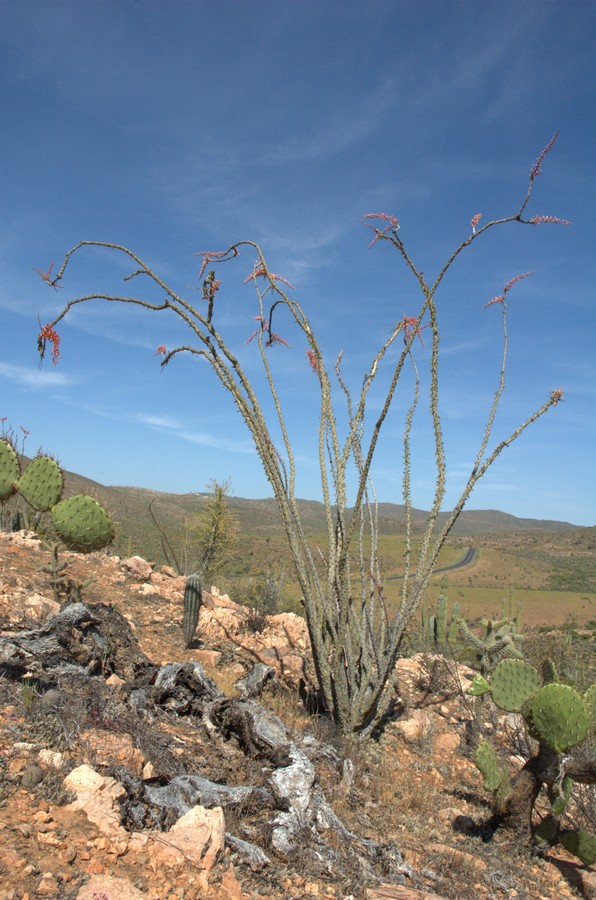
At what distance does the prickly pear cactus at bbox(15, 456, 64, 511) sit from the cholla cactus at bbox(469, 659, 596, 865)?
15.2 feet

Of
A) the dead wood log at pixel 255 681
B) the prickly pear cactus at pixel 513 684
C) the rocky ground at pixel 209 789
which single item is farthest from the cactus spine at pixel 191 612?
the prickly pear cactus at pixel 513 684

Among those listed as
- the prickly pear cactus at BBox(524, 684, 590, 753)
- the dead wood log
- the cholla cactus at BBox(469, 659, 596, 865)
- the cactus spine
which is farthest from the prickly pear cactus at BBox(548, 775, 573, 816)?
the cactus spine

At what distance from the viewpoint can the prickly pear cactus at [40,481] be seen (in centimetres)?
571

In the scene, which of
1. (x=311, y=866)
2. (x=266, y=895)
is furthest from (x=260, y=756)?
(x=266, y=895)

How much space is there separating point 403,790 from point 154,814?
2373 millimetres

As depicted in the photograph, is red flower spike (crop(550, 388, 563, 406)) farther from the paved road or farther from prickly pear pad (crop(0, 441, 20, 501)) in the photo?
the paved road

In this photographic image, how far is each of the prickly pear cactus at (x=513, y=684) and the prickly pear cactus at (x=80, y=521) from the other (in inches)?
159

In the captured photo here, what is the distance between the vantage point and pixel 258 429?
16.5 feet

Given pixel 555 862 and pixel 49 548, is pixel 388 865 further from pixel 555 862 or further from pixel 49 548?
pixel 49 548

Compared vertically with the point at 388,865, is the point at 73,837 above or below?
above

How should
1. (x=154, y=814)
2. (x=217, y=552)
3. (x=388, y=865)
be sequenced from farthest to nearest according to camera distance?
1. (x=217, y=552)
2. (x=388, y=865)
3. (x=154, y=814)

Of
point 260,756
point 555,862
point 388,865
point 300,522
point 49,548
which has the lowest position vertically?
point 555,862

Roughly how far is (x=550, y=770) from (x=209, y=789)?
99.0 inches

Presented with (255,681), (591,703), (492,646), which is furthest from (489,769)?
(492,646)
